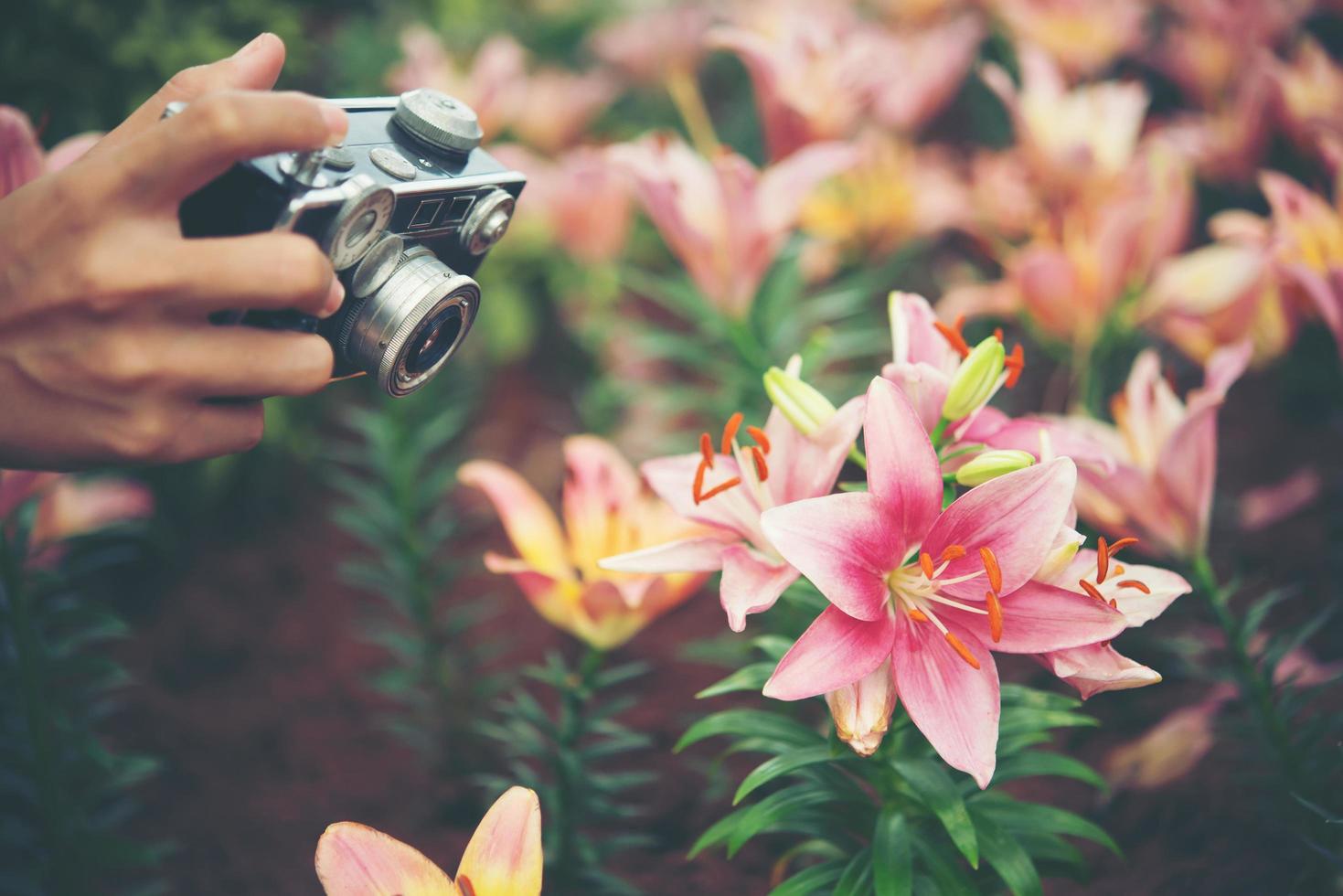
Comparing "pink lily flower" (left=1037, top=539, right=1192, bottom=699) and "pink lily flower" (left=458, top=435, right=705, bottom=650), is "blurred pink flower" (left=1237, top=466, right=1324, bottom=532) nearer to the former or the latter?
"pink lily flower" (left=1037, top=539, right=1192, bottom=699)

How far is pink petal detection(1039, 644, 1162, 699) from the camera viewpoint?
1.60ft

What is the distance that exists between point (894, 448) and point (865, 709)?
0.48 ft

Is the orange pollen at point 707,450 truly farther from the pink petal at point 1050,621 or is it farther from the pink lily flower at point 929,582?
the pink petal at point 1050,621

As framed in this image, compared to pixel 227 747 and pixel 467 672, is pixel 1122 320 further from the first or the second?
pixel 227 747

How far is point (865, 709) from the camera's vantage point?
49 cm

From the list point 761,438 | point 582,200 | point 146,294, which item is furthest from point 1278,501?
point 146,294

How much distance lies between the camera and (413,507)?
100 centimetres

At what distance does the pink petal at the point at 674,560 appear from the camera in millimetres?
564

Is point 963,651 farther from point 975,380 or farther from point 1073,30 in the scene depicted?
point 1073,30

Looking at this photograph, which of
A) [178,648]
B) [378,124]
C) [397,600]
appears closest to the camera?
[378,124]

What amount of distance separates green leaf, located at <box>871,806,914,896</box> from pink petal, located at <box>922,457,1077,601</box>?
7.2 inches

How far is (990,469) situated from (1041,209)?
0.63m

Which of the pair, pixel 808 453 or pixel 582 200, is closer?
pixel 808 453

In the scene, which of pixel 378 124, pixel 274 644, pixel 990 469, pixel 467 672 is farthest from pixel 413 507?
pixel 990 469
